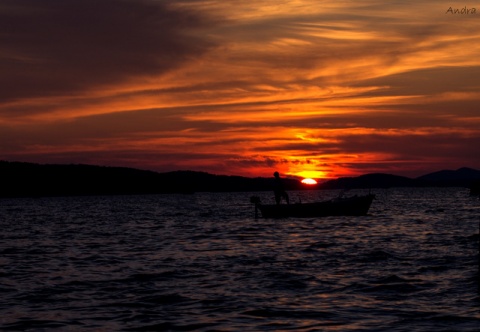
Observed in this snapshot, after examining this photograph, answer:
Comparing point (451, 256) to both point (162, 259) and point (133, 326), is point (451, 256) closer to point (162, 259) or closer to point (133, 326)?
point (162, 259)

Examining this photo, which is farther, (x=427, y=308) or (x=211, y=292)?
(x=211, y=292)

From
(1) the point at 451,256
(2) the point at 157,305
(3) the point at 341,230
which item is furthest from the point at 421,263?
(3) the point at 341,230

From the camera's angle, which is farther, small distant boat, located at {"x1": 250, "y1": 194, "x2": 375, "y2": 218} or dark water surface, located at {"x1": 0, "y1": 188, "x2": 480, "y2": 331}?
small distant boat, located at {"x1": 250, "y1": 194, "x2": 375, "y2": 218}

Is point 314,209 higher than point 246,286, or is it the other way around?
point 314,209

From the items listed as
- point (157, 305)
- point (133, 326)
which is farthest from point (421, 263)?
point (133, 326)

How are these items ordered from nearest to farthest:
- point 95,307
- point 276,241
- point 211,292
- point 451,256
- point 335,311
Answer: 1. point 335,311
2. point 95,307
3. point 211,292
4. point 451,256
5. point 276,241

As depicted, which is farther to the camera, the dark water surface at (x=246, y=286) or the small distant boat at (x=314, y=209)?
the small distant boat at (x=314, y=209)

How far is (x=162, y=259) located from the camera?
30.1 m

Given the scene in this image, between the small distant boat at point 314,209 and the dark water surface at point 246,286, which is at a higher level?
the small distant boat at point 314,209

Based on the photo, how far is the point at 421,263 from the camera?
2631 centimetres

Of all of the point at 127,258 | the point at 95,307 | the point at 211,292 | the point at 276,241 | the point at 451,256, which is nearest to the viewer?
the point at 95,307

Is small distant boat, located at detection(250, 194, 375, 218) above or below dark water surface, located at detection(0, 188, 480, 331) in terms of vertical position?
above

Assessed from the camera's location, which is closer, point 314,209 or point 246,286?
point 246,286

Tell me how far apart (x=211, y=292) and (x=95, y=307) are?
3.48 meters
